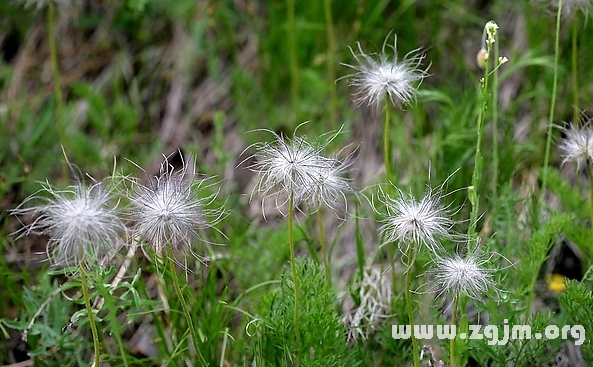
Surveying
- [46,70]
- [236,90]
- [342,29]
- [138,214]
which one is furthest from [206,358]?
[46,70]

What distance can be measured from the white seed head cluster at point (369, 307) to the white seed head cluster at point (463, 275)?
333 millimetres

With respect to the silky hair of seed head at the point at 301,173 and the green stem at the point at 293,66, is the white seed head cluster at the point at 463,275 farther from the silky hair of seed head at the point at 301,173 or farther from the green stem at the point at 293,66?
the green stem at the point at 293,66

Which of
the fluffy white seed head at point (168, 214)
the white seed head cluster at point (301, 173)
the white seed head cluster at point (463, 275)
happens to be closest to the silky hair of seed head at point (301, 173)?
the white seed head cluster at point (301, 173)

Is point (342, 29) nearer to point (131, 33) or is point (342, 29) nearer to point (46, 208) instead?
point (131, 33)

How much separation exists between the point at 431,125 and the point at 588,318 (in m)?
1.45

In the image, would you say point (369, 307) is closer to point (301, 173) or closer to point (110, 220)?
point (301, 173)

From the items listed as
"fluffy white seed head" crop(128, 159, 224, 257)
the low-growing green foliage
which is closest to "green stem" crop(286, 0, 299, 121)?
the low-growing green foliage

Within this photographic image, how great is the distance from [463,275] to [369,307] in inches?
19.9

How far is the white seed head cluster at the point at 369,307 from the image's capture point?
200 centimetres

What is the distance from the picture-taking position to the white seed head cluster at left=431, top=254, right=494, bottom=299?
157 cm

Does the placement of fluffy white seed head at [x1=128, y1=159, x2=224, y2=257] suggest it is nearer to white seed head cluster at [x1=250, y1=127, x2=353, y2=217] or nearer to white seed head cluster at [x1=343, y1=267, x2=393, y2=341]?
white seed head cluster at [x1=250, y1=127, x2=353, y2=217]

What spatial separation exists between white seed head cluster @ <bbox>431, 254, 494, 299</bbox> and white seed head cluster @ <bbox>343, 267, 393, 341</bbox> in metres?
0.33

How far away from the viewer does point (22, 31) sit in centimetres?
353

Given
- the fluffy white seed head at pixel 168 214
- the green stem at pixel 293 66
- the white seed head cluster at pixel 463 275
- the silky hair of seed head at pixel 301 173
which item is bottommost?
the white seed head cluster at pixel 463 275
